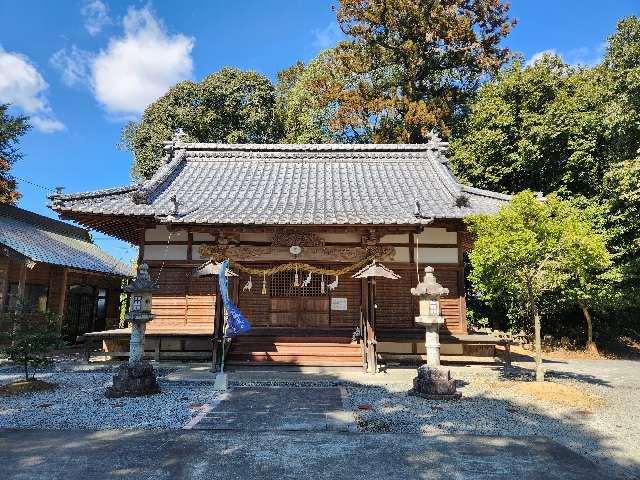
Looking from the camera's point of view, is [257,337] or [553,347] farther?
[553,347]

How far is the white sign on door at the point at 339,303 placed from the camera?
44.8 ft

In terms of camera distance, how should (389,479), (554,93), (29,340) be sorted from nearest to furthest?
(389,479) < (29,340) < (554,93)

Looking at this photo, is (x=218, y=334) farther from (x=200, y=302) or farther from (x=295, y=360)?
(x=295, y=360)

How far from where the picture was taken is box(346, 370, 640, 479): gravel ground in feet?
20.5

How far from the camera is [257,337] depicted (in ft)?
42.7

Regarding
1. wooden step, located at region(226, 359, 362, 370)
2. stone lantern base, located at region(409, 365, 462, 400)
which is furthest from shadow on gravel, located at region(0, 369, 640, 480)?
→ wooden step, located at region(226, 359, 362, 370)

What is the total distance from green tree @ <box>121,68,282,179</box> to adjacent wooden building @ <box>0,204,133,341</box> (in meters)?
9.95

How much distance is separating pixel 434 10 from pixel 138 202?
22.4 meters

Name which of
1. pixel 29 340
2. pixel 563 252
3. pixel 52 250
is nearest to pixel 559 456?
pixel 563 252

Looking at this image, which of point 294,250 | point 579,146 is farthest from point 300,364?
point 579,146

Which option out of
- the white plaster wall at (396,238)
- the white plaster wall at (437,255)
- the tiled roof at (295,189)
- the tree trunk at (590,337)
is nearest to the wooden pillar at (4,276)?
the tiled roof at (295,189)

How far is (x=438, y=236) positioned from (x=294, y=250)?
486 centimetres

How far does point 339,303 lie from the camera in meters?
13.7

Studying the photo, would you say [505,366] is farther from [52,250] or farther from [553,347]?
[52,250]
